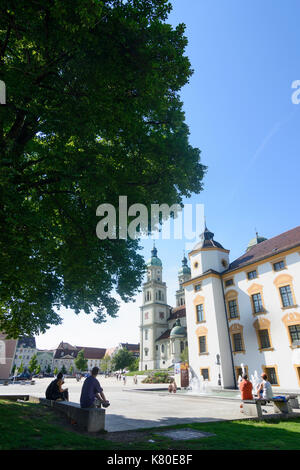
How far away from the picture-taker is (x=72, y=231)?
33.6 ft

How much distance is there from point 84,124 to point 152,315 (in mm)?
74826

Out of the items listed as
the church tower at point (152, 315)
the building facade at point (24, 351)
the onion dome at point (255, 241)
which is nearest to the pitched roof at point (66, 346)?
the building facade at point (24, 351)

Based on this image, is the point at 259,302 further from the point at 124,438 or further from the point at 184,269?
the point at 184,269

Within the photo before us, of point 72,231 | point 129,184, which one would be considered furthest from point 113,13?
point 72,231

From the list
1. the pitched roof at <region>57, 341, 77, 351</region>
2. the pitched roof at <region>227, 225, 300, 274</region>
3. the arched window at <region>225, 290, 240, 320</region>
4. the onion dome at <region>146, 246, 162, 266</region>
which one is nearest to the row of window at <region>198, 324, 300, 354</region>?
the arched window at <region>225, 290, 240, 320</region>

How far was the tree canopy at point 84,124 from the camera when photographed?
22.6 feet

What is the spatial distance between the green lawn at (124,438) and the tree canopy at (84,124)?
4082 millimetres

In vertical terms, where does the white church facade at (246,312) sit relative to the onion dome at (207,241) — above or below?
below

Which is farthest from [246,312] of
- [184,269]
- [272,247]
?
[184,269]

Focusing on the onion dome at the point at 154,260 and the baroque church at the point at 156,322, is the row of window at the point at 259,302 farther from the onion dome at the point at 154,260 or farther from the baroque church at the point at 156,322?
the onion dome at the point at 154,260

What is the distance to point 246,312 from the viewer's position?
27672 mm

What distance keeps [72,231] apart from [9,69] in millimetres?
5218

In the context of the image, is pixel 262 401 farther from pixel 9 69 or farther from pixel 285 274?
pixel 285 274

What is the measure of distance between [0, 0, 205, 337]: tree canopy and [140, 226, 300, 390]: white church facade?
17.9 m
